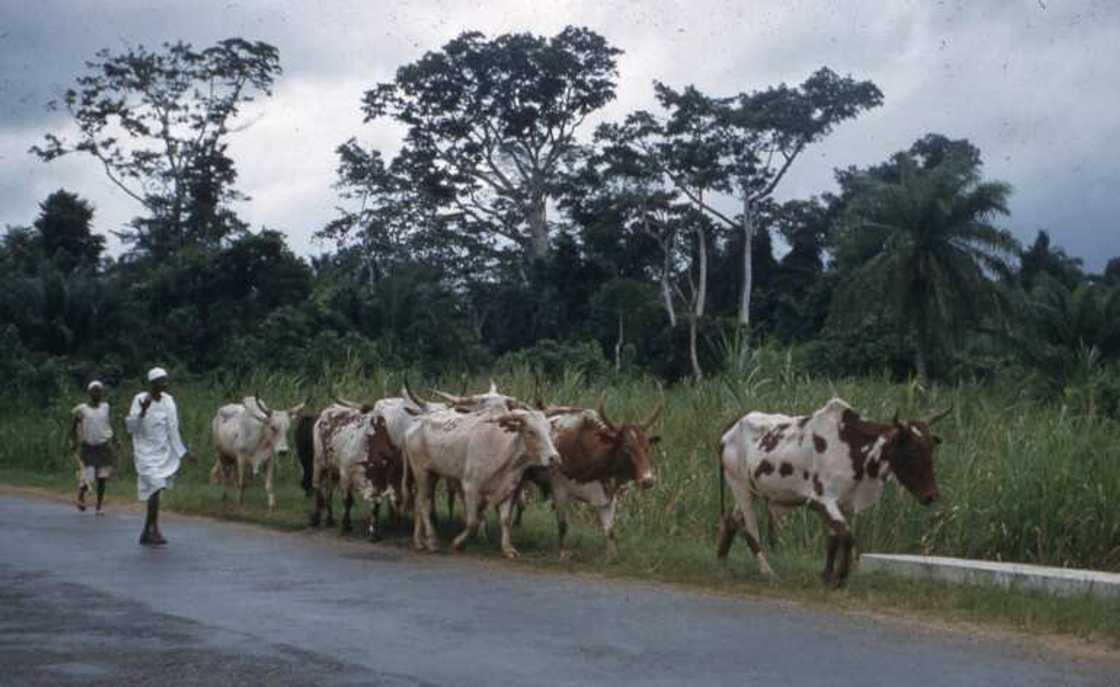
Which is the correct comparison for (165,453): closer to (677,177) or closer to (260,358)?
(260,358)

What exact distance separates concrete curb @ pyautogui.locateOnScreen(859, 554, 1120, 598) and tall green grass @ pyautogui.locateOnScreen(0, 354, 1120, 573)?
146 cm

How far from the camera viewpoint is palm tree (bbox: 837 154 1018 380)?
4009 cm

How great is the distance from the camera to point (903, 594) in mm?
12898

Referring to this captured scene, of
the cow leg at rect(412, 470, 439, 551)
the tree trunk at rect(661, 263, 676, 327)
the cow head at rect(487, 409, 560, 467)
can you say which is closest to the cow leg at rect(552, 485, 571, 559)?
the cow head at rect(487, 409, 560, 467)

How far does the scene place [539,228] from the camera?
165 ft

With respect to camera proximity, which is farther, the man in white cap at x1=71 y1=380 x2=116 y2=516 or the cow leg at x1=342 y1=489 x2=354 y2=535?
the man in white cap at x1=71 y1=380 x2=116 y2=516

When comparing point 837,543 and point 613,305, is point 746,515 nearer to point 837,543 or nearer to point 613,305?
point 837,543

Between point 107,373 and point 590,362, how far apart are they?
11.2m

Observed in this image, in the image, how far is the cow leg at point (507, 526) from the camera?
1639 cm

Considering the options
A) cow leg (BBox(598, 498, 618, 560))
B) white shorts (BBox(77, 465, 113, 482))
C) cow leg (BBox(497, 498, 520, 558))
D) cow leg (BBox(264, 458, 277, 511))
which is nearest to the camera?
cow leg (BBox(598, 498, 618, 560))

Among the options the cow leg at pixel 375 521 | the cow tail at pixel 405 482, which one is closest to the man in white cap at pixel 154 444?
the cow leg at pixel 375 521

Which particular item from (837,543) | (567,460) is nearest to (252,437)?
(567,460)

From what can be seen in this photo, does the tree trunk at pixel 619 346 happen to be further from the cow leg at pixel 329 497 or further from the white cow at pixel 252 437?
the cow leg at pixel 329 497

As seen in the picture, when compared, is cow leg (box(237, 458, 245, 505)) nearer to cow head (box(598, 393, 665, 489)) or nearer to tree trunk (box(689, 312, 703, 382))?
cow head (box(598, 393, 665, 489))
